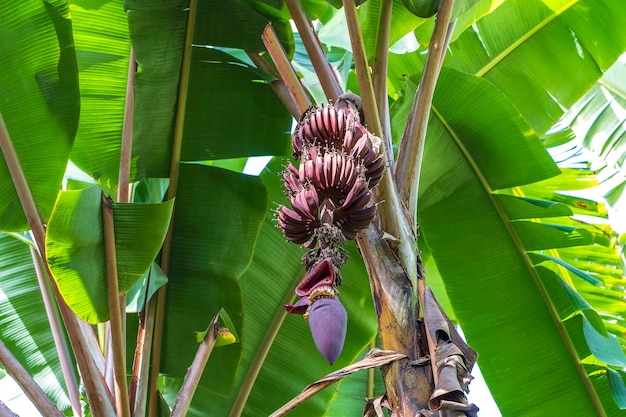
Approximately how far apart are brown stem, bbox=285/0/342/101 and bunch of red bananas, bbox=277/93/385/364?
34cm

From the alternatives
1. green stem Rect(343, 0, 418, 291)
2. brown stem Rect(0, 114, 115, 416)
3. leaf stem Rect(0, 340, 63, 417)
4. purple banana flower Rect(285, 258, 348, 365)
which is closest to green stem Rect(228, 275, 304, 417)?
brown stem Rect(0, 114, 115, 416)

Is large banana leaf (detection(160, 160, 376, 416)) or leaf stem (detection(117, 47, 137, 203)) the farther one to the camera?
large banana leaf (detection(160, 160, 376, 416))

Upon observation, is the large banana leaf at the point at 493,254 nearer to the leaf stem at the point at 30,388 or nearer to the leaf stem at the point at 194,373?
the leaf stem at the point at 194,373

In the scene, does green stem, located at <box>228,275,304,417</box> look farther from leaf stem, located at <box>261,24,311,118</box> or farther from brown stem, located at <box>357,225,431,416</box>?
brown stem, located at <box>357,225,431,416</box>

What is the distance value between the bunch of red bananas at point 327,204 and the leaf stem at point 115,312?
0.67 m

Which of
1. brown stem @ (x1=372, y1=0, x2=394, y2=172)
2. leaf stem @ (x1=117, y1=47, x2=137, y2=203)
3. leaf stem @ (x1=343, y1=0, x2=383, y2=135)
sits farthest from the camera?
leaf stem @ (x1=117, y1=47, x2=137, y2=203)

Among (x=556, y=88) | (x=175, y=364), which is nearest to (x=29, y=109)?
(x=175, y=364)

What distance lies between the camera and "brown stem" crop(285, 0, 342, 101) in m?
1.81

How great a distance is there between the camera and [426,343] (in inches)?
52.7

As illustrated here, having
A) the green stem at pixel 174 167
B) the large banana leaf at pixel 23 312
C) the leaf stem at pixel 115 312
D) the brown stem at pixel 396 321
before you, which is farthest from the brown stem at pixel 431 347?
the large banana leaf at pixel 23 312

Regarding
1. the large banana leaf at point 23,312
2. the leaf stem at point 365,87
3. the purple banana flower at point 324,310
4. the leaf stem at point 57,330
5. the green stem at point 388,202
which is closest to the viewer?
the purple banana flower at point 324,310

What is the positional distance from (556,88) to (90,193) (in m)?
1.75

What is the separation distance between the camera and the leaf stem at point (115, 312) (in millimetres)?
1832

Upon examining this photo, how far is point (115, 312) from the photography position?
189 centimetres
